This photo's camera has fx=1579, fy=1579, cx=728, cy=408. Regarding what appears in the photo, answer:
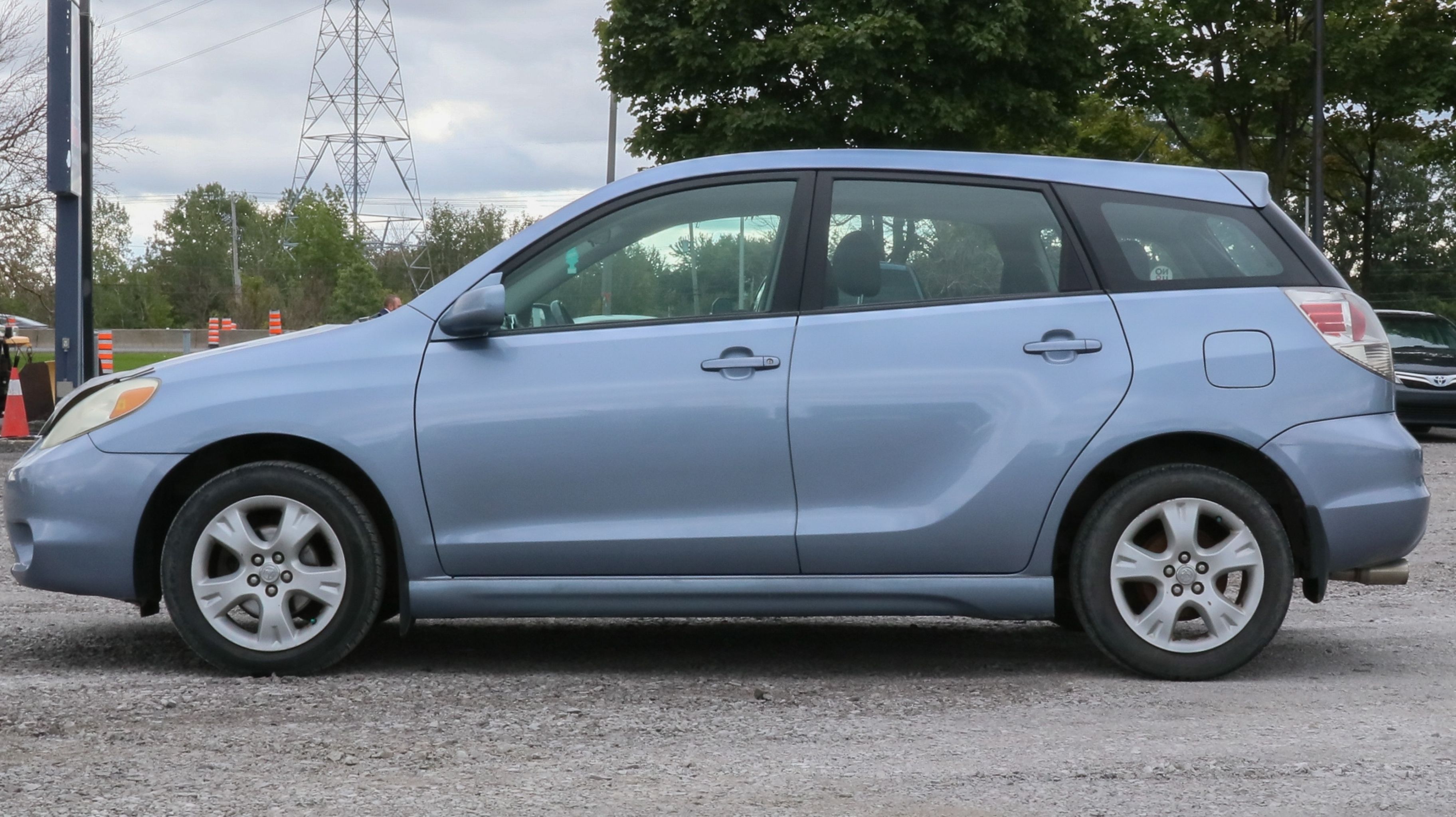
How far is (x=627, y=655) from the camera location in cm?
551

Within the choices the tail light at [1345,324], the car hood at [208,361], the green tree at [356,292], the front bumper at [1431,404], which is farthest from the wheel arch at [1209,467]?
the green tree at [356,292]

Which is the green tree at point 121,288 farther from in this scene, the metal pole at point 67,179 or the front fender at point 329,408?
the front fender at point 329,408

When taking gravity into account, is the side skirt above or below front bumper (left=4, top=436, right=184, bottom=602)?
below

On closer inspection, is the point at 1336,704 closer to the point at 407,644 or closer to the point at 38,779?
the point at 407,644

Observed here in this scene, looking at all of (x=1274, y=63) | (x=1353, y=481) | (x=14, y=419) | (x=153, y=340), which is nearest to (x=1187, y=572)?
(x=1353, y=481)

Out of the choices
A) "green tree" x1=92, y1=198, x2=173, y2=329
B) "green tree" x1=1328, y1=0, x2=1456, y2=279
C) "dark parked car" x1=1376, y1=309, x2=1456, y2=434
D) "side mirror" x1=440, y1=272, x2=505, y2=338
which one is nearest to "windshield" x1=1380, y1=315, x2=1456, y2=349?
"dark parked car" x1=1376, y1=309, x2=1456, y2=434

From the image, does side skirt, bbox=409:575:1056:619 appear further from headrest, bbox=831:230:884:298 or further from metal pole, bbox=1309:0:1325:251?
metal pole, bbox=1309:0:1325:251

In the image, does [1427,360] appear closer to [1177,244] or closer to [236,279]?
[1177,244]

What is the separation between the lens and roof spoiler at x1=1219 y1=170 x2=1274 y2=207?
5.20 metres

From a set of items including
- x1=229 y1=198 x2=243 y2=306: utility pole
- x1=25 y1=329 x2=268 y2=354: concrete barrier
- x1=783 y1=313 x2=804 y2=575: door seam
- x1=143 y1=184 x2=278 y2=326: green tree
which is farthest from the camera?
x1=143 y1=184 x2=278 y2=326: green tree

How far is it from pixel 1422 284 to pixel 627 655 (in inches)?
2801

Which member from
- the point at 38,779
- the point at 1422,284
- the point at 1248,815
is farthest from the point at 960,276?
the point at 1422,284

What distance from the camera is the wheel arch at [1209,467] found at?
16.3 ft

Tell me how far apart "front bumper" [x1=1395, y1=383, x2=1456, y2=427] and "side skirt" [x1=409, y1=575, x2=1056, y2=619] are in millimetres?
13793
